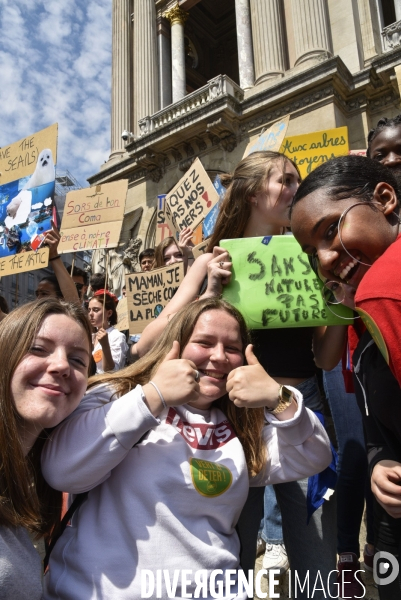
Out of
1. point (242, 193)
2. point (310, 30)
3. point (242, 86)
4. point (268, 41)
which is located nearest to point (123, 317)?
point (242, 193)

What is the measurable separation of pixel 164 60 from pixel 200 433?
61.8ft

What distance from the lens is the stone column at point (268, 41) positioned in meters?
12.7

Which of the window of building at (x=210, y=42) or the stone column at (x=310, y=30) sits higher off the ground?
the window of building at (x=210, y=42)

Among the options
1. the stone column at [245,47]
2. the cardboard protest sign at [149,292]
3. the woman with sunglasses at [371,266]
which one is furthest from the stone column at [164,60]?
the woman with sunglasses at [371,266]

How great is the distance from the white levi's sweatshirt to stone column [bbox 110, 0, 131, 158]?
1586 centimetres

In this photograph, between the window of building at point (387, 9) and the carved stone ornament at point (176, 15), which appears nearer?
the window of building at point (387, 9)

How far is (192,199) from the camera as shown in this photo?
14.8 ft

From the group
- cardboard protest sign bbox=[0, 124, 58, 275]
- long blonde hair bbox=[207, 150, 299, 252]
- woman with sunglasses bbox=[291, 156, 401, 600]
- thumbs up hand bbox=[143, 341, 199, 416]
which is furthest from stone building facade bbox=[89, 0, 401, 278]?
thumbs up hand bbox=[143, 341, 199, 416]

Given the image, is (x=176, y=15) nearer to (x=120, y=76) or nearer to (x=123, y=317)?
(x=120, y=76)

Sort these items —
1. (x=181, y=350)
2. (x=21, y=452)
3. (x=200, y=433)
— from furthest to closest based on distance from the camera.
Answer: (x=181, y=350) < (x=200, y=433) < (x=21, y=452)

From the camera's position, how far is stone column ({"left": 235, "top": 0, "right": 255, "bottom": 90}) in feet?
45.7

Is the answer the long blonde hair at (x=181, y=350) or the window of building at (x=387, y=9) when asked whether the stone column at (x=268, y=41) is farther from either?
the long blonde hair at (x=181, y=350)

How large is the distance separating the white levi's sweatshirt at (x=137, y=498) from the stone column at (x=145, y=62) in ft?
52.6

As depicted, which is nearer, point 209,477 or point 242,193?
point 209,477
